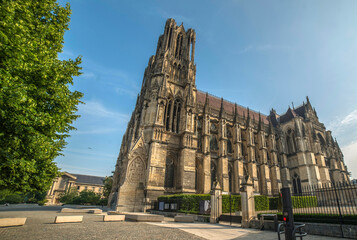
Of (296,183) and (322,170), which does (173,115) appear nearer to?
(296,183)

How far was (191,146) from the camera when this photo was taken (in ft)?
72.2

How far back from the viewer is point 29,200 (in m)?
46.6

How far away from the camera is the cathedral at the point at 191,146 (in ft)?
65.3

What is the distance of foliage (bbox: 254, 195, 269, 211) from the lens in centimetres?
1722

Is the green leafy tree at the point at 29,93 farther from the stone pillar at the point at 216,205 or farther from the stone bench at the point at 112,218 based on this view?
the stone pillar at the point at 216,205

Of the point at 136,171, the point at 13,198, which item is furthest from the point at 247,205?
the point at 13,198

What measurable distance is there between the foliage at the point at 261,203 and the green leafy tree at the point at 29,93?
54.8ft

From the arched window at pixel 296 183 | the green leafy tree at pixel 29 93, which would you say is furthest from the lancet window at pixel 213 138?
the green leafy tree at pixel 29 93

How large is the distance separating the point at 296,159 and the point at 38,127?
38.1 metres

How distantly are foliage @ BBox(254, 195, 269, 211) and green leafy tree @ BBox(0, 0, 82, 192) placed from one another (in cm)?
1671

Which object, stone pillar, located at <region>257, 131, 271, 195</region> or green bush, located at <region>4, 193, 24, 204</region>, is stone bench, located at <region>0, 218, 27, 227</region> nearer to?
stone pillar, located at <region>257, 131, 271, 195</region>

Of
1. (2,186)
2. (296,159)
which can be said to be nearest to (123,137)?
(2,186)

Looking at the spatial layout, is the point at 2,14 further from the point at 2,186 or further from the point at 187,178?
the point at 187,178

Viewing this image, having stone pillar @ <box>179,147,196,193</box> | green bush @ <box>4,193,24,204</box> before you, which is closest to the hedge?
stone pillar @ <box>179,147,196,193</box>
